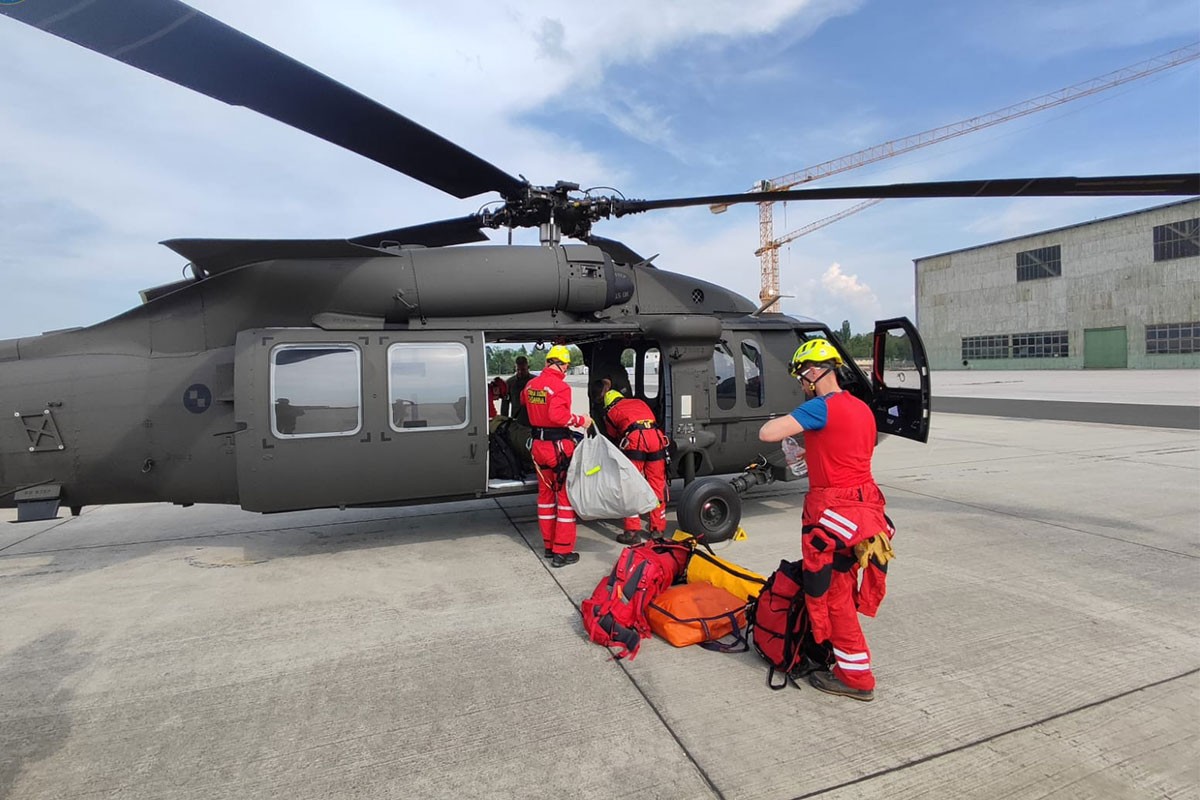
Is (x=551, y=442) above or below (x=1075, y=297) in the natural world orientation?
below

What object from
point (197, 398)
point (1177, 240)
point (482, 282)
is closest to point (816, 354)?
point (482, 282)

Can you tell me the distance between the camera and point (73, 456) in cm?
493

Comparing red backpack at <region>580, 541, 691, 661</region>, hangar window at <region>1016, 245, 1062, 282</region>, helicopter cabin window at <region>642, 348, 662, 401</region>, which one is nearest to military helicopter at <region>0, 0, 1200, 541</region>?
red backpack at <region>580, 541, 691, 661</region>

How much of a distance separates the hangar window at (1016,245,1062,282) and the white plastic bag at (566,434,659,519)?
54004 mm

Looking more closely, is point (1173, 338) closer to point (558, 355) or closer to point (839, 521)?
point (558, 355)

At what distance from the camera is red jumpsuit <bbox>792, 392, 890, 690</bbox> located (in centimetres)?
303

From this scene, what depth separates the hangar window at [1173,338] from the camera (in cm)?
3916

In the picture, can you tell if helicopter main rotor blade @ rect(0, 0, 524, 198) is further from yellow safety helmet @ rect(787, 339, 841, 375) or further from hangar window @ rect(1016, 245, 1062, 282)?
hangar window @ rect(1016, 245, 1062, 282)

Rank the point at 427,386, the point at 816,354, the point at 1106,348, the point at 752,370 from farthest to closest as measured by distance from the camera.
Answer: the point at 1106,348 < the point at 752,370 < the point at 427,386 < the point at 816,354

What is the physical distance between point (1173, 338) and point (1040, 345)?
7830mm

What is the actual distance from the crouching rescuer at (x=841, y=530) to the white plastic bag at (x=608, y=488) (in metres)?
2.02

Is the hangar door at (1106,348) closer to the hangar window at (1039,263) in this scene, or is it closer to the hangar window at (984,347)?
the hangar window at (1039,263)

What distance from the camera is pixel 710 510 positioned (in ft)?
19.0

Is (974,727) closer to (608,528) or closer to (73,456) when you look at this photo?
(608,528)
